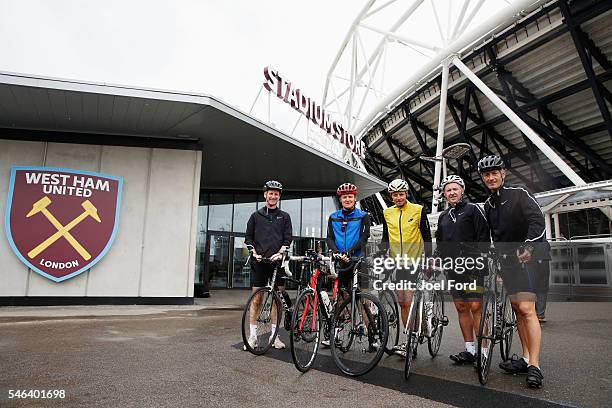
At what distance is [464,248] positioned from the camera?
159 inches

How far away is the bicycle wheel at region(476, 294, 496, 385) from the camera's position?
3338mm

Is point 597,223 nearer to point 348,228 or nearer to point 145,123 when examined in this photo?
point 348,228

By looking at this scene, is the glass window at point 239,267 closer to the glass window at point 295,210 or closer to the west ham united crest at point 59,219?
the glass window at point 295,210

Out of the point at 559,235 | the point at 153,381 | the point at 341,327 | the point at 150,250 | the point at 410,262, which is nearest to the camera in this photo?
the point at 153,381

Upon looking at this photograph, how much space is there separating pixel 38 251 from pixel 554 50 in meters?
18.5

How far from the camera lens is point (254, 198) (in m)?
18.1

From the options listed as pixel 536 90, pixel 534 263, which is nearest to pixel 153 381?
pixel 534 263

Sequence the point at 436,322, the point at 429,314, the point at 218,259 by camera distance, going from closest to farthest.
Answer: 1. the point at 429,314
2. the point at 436,322
3. the point at 218,259

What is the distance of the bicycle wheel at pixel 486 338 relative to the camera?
11.0 ft

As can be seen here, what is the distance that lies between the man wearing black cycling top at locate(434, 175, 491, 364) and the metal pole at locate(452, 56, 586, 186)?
1302cm

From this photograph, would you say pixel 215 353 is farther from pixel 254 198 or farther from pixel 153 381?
pixel 254 198

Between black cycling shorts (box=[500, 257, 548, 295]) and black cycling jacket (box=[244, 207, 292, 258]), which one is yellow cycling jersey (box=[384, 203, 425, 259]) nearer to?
black cycling shorts (box=[500, 257, 548, 295])

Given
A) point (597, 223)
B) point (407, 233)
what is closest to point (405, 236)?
point (407, 233)

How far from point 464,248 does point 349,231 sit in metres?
1.24
